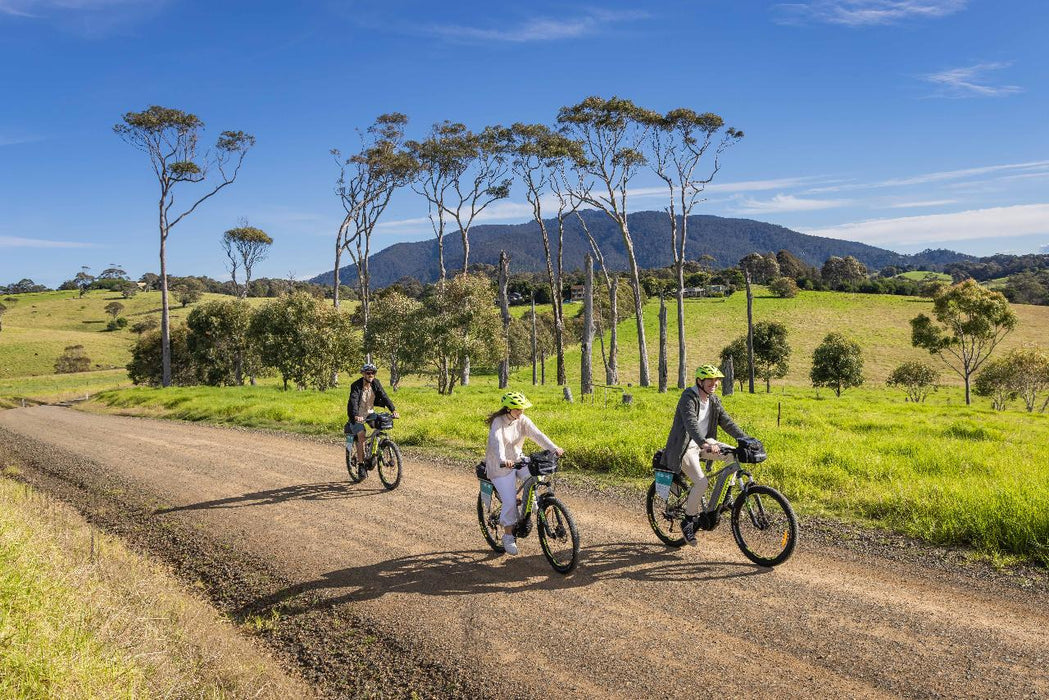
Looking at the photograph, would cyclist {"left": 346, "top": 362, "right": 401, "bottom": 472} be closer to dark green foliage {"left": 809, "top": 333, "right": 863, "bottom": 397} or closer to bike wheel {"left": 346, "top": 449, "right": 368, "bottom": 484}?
bike wheel {"left": 346, "top": 449, "right": 368, "bottom": 484}

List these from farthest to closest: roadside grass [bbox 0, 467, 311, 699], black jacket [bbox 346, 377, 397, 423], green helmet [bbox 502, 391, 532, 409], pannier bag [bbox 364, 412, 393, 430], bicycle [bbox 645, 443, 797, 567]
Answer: black jacket [bbox 346, 377, 397, 423]
pannier bag [bbox 364, 412, 393, 430]
green helmet [bbox 502, 391, 532, 409]
bicycle [bbox 645, 443, 797, 567]
roadside grass [bbox 0, 467, 311, 699]

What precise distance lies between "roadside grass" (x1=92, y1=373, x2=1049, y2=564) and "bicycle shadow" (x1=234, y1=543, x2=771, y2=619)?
3.30 meters

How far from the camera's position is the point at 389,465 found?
11875 millimetres

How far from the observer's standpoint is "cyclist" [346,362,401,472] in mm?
12430

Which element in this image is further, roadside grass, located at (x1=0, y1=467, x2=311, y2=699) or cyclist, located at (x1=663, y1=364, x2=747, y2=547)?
cyclist, located at (x1=663, y1=364, x2=747, y2=547)

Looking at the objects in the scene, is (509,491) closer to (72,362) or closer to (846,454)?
(846,454)

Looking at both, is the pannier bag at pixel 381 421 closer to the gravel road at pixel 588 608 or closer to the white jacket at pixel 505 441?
the gravel road at pixel 588 608

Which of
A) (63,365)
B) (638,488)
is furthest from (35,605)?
(63,365)

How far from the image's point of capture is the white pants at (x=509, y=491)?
25.3ft

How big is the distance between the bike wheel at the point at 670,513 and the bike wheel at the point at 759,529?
70 centimetres

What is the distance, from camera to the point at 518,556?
7.98 metres

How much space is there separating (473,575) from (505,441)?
65.8 inches

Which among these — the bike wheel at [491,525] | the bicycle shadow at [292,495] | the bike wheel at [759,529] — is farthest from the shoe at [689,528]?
the bicycle shadow at [292,495]

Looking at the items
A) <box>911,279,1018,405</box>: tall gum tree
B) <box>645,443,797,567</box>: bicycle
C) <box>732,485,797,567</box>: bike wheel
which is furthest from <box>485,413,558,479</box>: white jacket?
<box>911,279,1018,405</box>: tall gum tree
